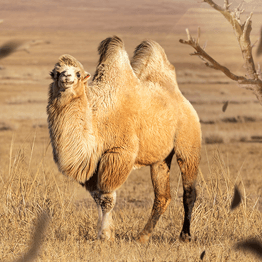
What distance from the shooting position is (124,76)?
4.69 meters

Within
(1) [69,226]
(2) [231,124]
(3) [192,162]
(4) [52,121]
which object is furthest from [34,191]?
(2) [231,124]

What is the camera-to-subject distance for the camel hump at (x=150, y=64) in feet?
16.8

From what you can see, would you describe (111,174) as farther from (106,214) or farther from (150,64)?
(150,64)

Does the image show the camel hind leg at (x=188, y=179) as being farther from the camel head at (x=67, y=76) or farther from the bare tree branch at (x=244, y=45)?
the bare tree branch at (x=244, y=45)

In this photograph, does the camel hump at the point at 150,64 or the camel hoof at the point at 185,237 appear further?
the camel hump at the point at 150,64

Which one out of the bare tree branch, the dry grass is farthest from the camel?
the bare tree branch

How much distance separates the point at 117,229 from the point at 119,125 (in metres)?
1.48

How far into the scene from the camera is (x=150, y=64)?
17.0 feet

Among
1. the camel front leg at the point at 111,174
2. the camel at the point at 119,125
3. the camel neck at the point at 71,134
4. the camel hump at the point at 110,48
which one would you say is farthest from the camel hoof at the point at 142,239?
the camel hump at the point at 110,48

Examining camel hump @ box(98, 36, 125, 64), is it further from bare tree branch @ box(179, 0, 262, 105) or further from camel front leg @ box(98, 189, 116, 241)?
bare tree branch @ box(179, 0, 262, 105)

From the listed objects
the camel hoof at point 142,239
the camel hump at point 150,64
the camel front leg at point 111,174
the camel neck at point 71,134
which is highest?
the camel hump at point 150,64

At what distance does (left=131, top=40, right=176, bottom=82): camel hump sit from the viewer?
16.8ft

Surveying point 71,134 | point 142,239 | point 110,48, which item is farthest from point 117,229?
point 110,48

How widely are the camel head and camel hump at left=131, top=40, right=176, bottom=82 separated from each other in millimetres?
1093
